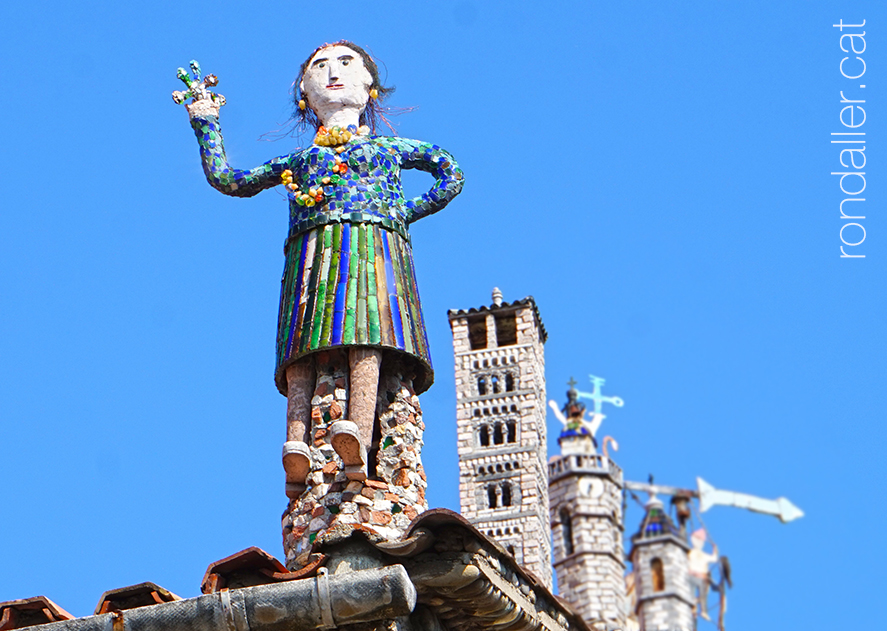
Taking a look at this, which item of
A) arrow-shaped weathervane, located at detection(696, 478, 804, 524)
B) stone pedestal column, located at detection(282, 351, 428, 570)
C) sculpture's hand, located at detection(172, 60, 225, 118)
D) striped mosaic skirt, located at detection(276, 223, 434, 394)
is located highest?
arrow-shaped weathervane, located at detection(696, 478, 804, 524)

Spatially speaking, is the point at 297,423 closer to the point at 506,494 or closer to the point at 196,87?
the point at 196,87

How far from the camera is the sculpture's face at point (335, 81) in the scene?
1246 cm

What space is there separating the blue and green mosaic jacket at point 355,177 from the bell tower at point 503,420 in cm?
2282

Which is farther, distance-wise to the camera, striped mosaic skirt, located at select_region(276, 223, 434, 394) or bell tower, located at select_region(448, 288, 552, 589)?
bell tower, located at select_region(448, 288, 552, 589)

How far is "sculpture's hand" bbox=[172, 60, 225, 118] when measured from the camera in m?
12.4

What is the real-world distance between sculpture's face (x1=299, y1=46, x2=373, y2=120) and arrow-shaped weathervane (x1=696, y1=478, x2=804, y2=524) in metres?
65.8

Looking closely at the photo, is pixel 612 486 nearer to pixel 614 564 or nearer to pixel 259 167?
pixel 614 564

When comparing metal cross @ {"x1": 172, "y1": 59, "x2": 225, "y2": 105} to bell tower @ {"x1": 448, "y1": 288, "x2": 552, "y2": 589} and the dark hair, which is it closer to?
the dark hair

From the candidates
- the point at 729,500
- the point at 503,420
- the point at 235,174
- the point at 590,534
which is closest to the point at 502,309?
the point at 503,420

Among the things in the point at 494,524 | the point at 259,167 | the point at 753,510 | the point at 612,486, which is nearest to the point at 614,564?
the point at 612,486

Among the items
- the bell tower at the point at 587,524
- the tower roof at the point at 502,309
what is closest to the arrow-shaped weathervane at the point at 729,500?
the bell tower at the point at 587,524

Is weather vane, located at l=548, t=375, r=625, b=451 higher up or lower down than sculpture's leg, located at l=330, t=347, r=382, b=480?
higher up

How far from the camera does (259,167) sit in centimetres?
1220

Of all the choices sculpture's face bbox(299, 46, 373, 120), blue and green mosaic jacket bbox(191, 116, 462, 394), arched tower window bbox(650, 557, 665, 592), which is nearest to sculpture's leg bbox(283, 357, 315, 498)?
blue and green mosaic jacket bbox(191, 116, 462, 394)
